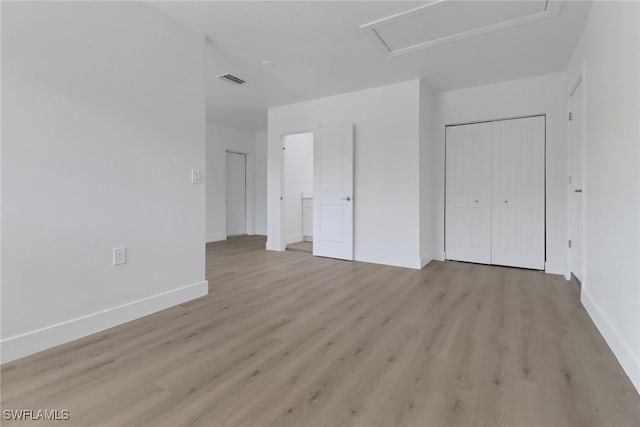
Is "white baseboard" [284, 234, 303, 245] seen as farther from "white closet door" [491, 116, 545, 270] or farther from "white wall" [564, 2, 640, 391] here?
"white wall" [564, 2, 640, 391]

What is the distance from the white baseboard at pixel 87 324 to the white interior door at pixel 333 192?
2.23 meters

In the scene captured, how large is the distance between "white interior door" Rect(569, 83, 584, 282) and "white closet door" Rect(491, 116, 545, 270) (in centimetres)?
37

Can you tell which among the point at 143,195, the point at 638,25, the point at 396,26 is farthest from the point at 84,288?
the point at 638,25

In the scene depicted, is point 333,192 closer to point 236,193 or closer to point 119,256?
point 119,256

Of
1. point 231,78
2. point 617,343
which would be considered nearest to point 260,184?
point 231,78

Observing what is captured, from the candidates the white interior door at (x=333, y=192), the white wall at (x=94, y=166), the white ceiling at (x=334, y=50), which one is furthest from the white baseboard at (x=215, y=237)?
the white wall at (x=94, y=166)

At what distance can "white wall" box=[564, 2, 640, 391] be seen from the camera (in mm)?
1546

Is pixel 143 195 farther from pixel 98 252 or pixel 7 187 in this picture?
pixel 7 187

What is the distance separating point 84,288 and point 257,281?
160 cm

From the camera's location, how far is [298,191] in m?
6.19

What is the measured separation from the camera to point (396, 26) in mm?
2689

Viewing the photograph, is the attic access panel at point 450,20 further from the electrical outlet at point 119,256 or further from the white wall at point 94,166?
the electrical outlet at point 119,256

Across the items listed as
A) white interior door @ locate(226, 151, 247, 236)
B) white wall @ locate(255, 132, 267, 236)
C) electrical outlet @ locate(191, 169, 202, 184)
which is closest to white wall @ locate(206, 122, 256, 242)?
white interior door @ locate(226, 151, 247, 236)

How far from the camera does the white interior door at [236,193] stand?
691cm
